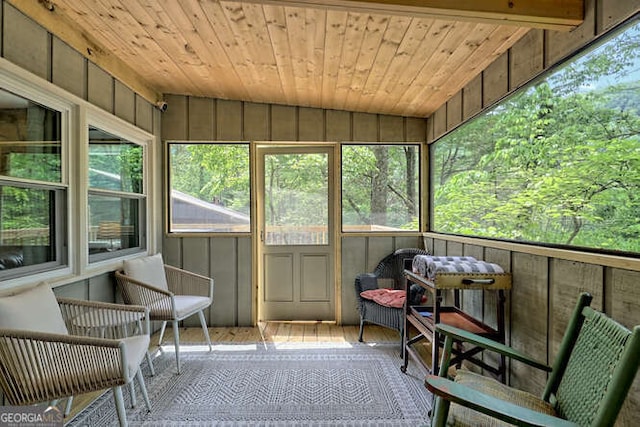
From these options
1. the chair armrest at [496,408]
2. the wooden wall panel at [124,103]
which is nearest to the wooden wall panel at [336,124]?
the wooden wall panel at [124,103]

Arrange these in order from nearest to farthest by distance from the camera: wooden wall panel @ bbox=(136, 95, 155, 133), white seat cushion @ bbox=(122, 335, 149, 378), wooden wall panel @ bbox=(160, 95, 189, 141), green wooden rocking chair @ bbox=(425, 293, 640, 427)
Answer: green wooden rocking chair @ bbox=(425, 293, 640, 427) < white seat cushion @ bbox=(122, 335, 149, 378) < wooden wall panel @ bbox=(136, 95, 155, 133) < wooden wall panel @ bbox=(160, 95, 189, 141)

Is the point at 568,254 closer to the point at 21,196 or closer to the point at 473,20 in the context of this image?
the point at 473,20

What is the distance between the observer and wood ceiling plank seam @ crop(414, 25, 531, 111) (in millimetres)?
1921

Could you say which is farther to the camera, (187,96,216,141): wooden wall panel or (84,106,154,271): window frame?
(187,96,216,141): wooden wall panel

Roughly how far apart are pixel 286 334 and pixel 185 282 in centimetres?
111

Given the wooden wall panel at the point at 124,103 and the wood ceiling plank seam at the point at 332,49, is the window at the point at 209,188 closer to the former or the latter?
the wooden wall panel at the point at 124,103

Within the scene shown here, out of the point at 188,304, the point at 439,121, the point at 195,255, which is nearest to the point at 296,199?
the point at 195,255

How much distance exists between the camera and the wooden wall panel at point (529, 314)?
5.79 ft

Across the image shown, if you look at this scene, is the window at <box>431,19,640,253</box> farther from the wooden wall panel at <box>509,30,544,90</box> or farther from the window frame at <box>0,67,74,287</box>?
the window frame at <box>0,67,74,287</box>

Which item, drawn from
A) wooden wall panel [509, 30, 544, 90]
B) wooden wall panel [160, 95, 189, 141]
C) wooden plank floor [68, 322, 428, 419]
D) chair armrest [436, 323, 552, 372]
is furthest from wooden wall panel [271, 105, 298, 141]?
chair armrest [436, 323, 552, 372]

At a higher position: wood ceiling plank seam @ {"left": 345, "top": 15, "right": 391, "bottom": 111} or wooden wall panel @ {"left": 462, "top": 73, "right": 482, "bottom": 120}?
wood ceiling plank seam @ {"left": 345, "top": 15, "right": 391, "bottom": 111}

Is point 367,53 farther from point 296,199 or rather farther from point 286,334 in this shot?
point 286,334

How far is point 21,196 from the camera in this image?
1935 millimetres

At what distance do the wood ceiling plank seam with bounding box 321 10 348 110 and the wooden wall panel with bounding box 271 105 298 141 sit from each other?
49cm
